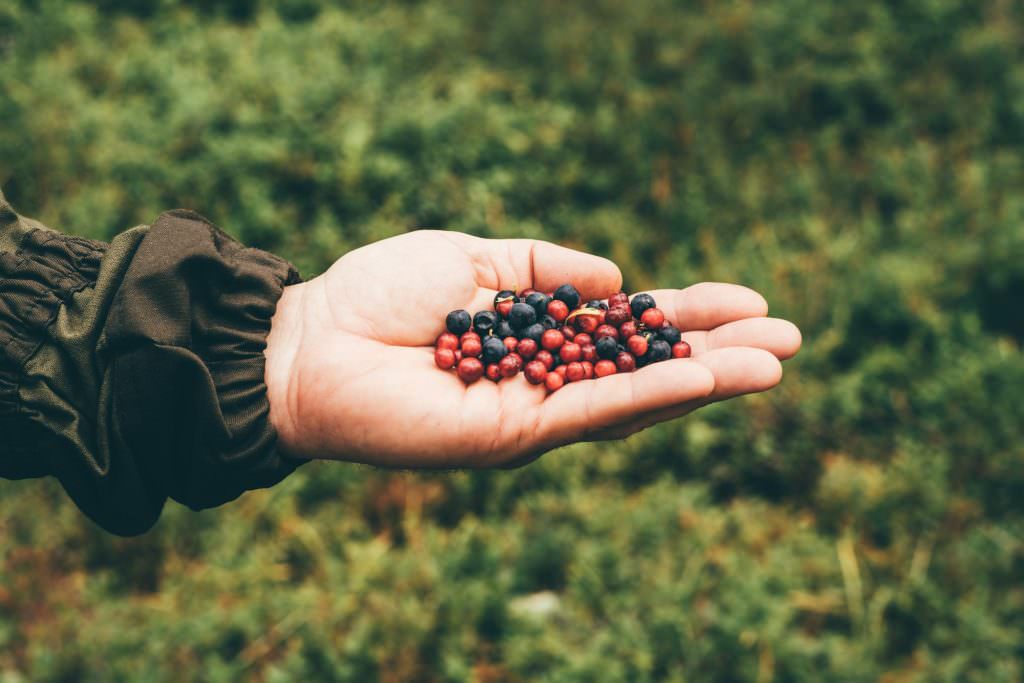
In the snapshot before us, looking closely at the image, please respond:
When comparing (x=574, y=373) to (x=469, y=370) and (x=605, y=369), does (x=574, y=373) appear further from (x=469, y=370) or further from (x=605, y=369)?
(x=469, y=370)

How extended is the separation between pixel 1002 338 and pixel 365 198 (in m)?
3.92

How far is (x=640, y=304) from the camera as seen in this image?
10.5 feet

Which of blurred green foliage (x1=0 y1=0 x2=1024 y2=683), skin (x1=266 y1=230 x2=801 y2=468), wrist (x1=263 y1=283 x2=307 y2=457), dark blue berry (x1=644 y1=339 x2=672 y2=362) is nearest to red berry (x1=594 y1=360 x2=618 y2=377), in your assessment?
dark blue berry (x1=644 y1=339 x2=672 y2=362)

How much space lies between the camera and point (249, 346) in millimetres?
2830

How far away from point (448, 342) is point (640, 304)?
2.42 feet

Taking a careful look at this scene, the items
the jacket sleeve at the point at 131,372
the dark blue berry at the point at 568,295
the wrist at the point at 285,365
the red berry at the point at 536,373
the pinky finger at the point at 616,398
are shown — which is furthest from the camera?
the dark blue berry at the point at 568,295

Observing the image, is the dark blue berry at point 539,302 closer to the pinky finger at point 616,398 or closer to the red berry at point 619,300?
the red berry at point 619,300

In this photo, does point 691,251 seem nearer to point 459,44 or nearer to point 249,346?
point 459,44

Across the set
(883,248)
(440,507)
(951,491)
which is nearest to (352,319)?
(440,507)

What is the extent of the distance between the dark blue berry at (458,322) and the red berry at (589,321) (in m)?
0.43

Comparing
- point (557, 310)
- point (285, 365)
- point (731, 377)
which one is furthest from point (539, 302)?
point (285, 365)

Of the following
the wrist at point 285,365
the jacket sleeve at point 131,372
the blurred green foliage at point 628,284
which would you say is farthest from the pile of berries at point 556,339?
the blurred green foliage at point 628,284

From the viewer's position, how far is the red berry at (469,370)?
2932 millimetres

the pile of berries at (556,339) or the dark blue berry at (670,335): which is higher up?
the dark blue berry at (670,335)
